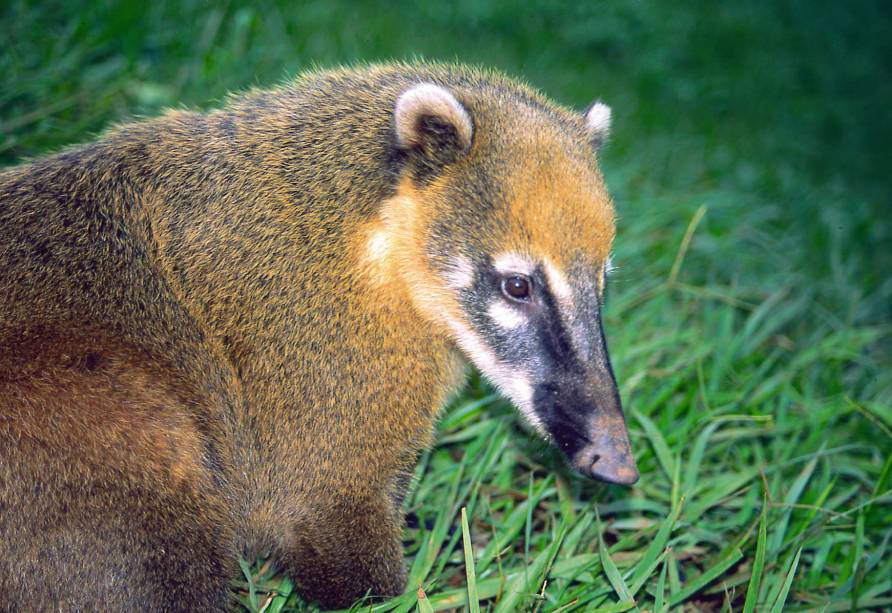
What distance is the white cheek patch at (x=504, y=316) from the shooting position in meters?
3.07

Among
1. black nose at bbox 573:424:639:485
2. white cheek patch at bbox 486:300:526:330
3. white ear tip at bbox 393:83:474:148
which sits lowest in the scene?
black nose at bbox 573:424:639:485

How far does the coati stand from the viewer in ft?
9.34

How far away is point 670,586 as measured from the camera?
3.42 m

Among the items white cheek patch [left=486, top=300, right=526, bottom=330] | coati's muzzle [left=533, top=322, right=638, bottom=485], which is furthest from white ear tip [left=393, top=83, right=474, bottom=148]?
coati's muzzle [left=533, top=322, right=638, bottom=485]

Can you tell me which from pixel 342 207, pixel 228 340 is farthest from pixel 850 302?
pixel 228 340

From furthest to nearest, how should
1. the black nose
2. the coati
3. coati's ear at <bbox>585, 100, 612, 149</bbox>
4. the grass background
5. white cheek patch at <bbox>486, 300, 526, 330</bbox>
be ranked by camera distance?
coati's ear at <bbox>585, 100, 612, 149</bbox>, the grass background, white cheek patch at <bbox>486, 300, 526, 330</bbox>, the black nose, the coati

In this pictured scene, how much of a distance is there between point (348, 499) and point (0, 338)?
51.3 inches

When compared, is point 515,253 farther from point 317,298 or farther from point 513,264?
point 317,298

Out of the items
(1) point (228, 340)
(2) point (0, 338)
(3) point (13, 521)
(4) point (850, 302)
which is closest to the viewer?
(3) point (13, 521)

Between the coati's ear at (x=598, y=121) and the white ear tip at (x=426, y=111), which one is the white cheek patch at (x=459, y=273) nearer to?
the white ear tip at (x=426, y=111)

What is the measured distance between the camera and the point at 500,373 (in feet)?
10.4

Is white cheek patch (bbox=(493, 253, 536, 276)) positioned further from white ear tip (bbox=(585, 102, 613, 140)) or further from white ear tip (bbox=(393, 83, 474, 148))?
white ear tip (bbox=(585, 102, 613, 140))

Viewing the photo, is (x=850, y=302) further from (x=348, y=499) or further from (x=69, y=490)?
(x=69, y=490)

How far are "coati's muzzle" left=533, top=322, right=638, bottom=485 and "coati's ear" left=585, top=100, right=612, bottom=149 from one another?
1.01 metres
